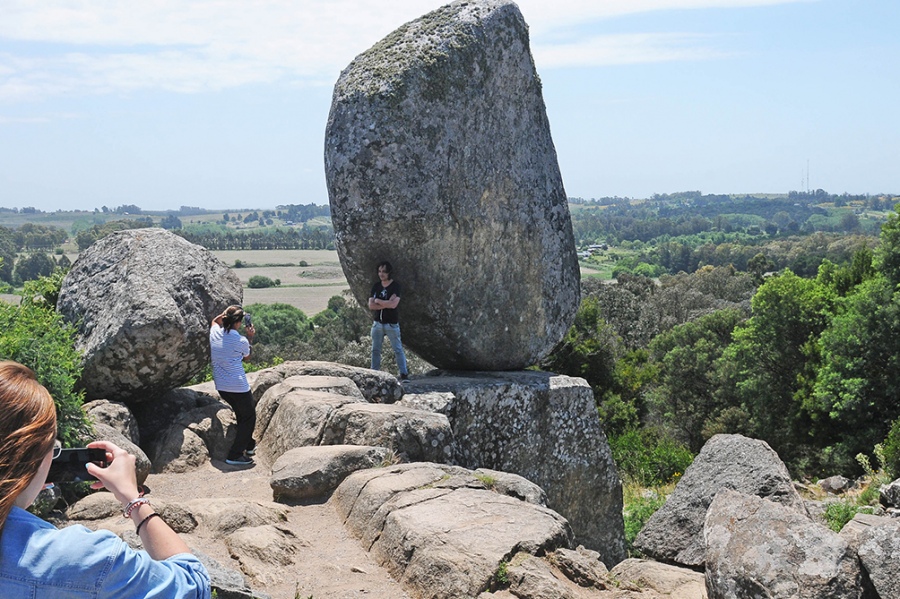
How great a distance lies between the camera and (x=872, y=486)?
15.9m

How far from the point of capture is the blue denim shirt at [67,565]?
8.18ft

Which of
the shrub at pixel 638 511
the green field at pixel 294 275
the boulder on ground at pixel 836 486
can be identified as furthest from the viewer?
the green field at pixel 294 275

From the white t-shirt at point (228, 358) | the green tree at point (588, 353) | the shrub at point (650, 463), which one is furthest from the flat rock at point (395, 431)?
the green tree at point (588, 353)

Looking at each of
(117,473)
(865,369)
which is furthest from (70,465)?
(865,369)

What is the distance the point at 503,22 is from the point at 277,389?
21.5 ft

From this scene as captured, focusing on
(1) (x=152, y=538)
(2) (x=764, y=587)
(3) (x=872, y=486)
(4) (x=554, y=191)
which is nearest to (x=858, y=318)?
(3) (x=872, y=486)

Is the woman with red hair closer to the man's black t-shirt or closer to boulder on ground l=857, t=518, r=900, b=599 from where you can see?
boulder on ground l=857, t=518, r=900, b=599

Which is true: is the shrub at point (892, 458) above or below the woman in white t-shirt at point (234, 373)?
below

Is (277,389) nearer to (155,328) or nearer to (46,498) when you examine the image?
(155,328)

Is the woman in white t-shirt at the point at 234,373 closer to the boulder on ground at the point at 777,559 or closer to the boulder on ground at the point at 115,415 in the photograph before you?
the boulder on ground at the point at 115,415

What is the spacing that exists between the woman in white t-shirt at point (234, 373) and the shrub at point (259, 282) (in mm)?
82304

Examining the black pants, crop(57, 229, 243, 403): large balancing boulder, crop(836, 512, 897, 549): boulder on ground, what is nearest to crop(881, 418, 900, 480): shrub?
crop(836, 512, 897, 549): boulder on ground

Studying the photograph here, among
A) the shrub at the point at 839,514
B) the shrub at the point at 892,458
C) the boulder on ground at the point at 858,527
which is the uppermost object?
the boulder on ground at the point at 858,527

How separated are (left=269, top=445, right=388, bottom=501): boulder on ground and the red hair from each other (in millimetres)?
6207
